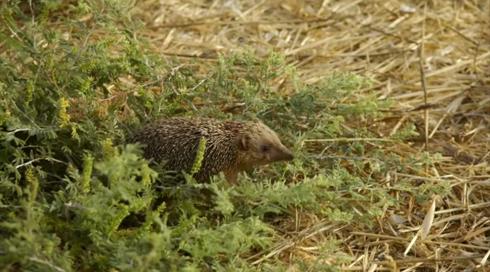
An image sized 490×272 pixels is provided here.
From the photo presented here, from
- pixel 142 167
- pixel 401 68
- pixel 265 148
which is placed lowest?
pixel 401 68

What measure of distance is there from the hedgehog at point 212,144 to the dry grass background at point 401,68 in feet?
1.94

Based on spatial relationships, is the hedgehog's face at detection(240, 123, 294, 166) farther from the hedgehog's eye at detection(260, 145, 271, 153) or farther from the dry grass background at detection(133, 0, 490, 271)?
the dry grass background at detection(133, 0, 490, 271)

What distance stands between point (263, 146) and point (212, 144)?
36cm

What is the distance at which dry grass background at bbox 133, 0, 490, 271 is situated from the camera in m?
5.11

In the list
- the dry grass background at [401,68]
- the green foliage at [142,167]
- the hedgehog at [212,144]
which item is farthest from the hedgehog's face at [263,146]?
the dry grass background at [401,68]

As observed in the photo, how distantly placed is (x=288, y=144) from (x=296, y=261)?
1252 millimetres

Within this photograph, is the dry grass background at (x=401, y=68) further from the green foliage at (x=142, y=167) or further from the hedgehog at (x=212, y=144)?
the hedgehog at (x=212, y=144)

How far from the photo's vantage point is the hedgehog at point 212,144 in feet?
16.5

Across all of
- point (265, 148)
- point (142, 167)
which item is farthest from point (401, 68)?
point (142, 167)

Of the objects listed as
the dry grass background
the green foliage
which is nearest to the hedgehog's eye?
the green foliage

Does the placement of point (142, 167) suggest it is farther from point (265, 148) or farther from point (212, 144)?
point (265, 148)

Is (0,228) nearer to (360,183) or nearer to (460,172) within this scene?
(360,183)

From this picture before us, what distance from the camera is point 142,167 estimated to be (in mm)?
4008

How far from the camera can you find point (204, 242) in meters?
4.12
